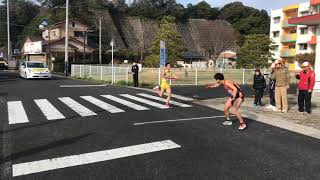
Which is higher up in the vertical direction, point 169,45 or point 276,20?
point 276,20

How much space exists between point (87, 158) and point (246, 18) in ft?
303

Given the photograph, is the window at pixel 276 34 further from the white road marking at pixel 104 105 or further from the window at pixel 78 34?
the white road marking at pixel 104 105

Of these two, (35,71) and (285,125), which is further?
(35,71)

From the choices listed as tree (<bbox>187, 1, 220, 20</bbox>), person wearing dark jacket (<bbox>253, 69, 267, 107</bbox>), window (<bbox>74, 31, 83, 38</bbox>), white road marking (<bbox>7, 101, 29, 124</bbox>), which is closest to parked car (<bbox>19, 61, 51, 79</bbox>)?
white road marking (<bbox>7, 101, 29, 124</bbox>)

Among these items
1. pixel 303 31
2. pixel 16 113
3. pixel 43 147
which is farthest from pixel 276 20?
pixel 43 147

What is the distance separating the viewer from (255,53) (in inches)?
1670

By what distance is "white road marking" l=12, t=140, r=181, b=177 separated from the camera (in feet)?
18.9

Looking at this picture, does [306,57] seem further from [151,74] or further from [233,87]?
[233,87]

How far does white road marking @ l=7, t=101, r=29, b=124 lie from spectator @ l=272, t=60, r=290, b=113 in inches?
307

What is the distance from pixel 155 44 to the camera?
46312 millimetres

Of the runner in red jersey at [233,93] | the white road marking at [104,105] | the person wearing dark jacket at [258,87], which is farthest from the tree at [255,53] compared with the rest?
the runner in red jersey at [233,93]

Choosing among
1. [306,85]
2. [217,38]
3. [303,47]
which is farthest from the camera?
[217,38]

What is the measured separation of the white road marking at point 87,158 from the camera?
18.9 ft

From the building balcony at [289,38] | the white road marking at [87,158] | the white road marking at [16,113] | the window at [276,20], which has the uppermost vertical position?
the window at [276,20]
